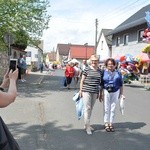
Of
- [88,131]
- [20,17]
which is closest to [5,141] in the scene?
[88,131]

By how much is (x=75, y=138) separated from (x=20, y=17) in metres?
13.0

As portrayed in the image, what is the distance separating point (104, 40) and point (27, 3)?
3135cm

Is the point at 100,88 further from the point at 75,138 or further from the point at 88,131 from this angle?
the point at 75,138

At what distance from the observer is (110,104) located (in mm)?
8055

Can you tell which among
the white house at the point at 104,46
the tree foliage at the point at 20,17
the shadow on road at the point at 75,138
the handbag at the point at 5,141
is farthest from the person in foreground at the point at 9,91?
the white house at the point at 104,46

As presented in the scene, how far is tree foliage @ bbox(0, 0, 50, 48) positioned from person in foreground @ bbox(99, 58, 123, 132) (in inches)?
448

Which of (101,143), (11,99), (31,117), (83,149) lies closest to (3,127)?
(11,99)

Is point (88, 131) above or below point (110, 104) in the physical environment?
below

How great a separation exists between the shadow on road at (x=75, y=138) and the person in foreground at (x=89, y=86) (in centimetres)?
45

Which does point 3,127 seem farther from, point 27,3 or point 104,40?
point 104,40

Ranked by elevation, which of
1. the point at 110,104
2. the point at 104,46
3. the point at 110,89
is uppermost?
the point at 104,46

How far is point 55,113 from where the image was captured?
33.6 feet

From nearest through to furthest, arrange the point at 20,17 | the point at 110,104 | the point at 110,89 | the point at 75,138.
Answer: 1. the point at 75,138
2. the point at 110,89
3. the point at 110,104
4. the point at 20,17

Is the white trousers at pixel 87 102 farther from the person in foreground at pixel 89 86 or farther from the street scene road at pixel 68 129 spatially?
the street scene road at pixel 68 129
